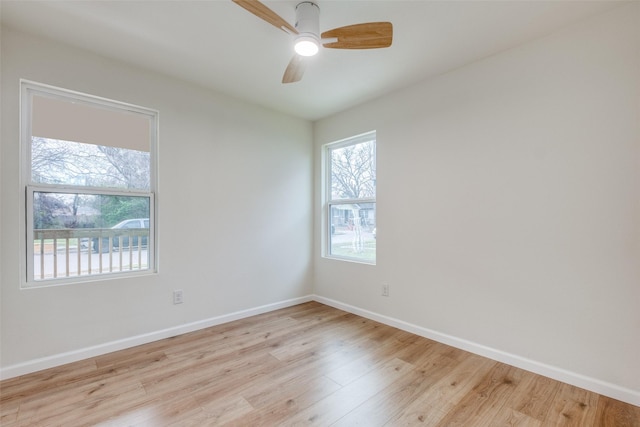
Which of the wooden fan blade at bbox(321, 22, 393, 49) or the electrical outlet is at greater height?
the wooden fan blade at bbox(321, 22, 393, 49)

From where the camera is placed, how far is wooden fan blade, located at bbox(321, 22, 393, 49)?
168cm

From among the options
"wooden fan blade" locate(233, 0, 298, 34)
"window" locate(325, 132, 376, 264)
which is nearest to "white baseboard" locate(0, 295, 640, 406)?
"window" locate(325, 132, 376, 264)

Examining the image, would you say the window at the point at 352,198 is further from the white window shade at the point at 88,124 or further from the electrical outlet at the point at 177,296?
the white window shade at the point at 88,124

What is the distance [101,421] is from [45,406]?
18.1 inches

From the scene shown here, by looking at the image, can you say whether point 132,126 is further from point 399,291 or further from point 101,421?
point 399,291

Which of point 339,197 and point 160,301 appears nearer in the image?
point 160,301

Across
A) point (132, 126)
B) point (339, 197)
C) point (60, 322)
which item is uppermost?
point (132, 126)

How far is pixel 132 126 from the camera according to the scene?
266cm

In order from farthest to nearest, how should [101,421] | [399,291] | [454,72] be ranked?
1. [399,291]
2. [454,72]
3. [101,421]

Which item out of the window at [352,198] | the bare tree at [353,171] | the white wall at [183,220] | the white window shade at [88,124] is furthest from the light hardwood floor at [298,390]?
the white window shade at [88,124]

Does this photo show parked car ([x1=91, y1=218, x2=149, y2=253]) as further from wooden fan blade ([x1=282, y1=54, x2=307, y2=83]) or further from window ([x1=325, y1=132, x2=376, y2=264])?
window ([x1=325, y1=132, x2=376, y2=264])

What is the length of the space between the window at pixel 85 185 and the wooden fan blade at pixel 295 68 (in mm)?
1464

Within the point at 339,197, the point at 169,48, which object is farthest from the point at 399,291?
the point at 169,48

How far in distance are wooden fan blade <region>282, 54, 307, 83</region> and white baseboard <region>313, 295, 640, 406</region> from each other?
2523 mm
